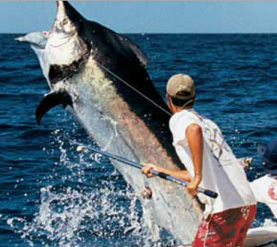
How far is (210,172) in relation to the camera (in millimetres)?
4172

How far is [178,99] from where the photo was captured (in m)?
4.17

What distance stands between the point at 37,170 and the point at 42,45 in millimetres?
3933

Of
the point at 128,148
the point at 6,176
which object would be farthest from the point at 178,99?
the point at 6,176

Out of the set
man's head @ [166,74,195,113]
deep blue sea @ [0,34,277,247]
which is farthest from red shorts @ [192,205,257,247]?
deep blue sea @ [0,34,277,247]

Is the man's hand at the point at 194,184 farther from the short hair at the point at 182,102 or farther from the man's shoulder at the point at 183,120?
the short hair at the point at 182,102

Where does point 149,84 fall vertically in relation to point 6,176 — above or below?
above

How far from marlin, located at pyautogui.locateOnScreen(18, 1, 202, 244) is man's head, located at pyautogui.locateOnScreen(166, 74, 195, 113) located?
4.30 feet

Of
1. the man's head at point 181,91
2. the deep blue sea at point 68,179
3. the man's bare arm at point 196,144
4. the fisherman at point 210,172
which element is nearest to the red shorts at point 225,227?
the fisherman at point 210,172

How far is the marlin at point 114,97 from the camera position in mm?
5570

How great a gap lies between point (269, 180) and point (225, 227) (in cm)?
88

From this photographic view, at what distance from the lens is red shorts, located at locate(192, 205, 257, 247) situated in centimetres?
428

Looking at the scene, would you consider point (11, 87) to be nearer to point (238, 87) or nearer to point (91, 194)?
point (238, 87)

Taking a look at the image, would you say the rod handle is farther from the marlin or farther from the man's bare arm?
the marlin

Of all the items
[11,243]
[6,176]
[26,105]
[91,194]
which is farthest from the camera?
[26,105]
